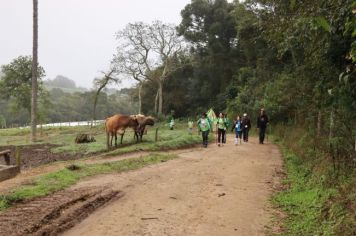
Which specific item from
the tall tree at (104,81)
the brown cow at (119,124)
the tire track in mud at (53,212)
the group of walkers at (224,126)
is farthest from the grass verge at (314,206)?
the tall tree at (104,81)

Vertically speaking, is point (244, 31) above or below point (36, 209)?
above

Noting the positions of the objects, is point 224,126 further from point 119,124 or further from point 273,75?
point 273,75

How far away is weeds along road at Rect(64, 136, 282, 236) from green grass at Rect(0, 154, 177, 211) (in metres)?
0.44

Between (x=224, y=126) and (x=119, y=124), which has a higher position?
(x=119, y=124)

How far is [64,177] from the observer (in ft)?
39.2

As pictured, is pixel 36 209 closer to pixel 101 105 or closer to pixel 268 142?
pixel 268 142

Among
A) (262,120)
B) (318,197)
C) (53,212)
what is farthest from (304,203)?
(262,120)

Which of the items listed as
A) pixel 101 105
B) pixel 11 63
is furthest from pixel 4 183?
pixel 101 105

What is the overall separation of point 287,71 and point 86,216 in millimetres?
24754

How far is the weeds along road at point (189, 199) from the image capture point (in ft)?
26.0

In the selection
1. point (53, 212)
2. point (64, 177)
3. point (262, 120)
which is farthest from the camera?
point (262, 120)

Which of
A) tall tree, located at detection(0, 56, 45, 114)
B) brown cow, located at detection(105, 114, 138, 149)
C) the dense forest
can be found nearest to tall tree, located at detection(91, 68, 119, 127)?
the dense forest

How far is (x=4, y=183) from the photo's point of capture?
11.5 metres

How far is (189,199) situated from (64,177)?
3.79 m
